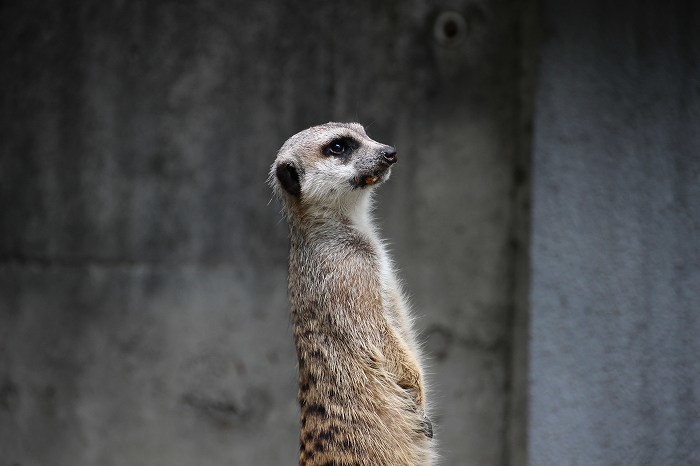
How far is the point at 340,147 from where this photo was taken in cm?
236

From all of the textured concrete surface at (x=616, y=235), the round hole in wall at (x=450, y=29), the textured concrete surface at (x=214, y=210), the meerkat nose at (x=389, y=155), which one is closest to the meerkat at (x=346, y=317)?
the meerkat nose at (x=389, y=155)

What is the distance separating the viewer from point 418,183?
3.64 meters

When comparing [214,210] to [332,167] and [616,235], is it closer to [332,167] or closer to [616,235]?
[332,167]

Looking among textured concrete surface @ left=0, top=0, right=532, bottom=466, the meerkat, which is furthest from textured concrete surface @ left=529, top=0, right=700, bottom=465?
the meerkat

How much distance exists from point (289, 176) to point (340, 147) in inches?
6.8

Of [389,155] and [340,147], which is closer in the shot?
[389,155]

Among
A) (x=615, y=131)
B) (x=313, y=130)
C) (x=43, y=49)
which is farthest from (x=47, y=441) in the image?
(x=615, y=131)

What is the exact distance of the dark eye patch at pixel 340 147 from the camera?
2.35 metres

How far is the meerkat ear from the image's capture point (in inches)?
94.0

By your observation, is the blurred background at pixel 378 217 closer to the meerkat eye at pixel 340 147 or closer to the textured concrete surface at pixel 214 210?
the textured concrete surface at pixel 214 210

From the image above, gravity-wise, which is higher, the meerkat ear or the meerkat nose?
the meerkat nose

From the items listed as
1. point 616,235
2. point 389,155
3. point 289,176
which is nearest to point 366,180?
point 389,155

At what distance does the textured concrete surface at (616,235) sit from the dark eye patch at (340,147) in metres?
1.14

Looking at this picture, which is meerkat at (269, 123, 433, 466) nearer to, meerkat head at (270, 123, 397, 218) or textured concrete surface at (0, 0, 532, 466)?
meerkat head at (270, 123, 397, 218)
